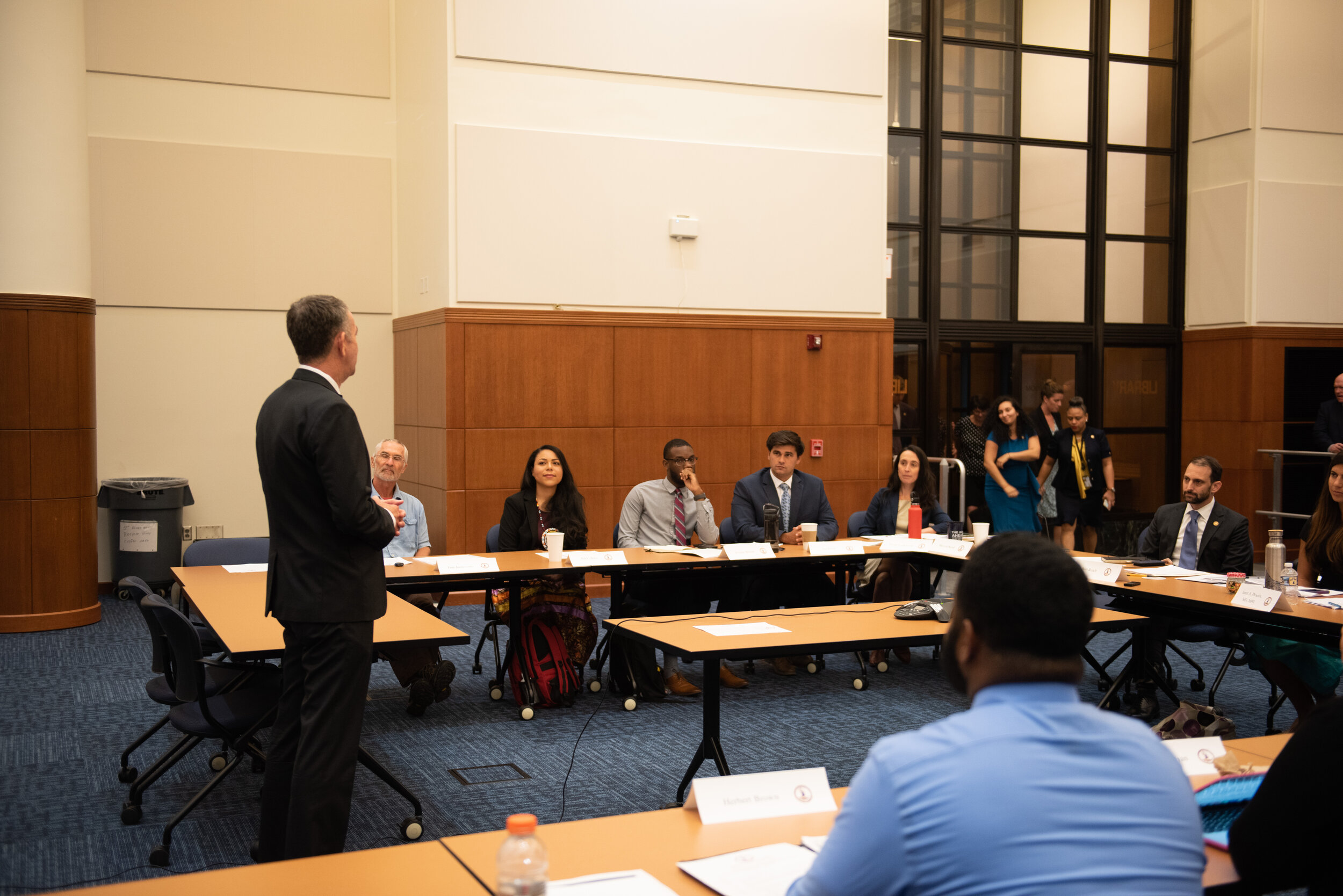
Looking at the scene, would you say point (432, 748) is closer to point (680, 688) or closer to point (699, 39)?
point (680, 688)

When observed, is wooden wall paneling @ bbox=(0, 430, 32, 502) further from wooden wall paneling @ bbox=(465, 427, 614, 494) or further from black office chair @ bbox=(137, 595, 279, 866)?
black office chair @ bbox=(137, 595, 279, 866)

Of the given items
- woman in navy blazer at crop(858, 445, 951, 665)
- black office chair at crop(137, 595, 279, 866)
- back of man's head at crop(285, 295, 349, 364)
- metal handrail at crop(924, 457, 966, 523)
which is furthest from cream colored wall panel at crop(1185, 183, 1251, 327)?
back of man's head at crop(285, 295, 349, 364)

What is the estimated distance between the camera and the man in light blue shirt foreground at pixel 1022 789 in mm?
1194

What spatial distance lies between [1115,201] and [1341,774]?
10226mm

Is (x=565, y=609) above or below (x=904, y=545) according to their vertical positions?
below

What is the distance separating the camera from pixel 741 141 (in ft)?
28.6

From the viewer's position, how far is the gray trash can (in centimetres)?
799

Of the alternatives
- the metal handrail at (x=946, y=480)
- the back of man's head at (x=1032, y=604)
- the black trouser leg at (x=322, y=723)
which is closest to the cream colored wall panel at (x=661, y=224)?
the metal handrail at (x=946, y=480)

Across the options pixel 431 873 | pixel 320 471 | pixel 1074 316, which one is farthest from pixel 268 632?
pixel 1074 316

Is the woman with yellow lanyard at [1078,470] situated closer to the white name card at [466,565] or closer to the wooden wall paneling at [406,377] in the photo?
the wooden wall paneling at [406,377]

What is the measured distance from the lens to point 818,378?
903 centimetres

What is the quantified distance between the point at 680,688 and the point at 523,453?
313 centimetres

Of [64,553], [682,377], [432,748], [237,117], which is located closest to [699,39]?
[682,377]

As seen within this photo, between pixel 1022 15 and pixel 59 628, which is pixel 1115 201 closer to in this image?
pixel 1022 15
